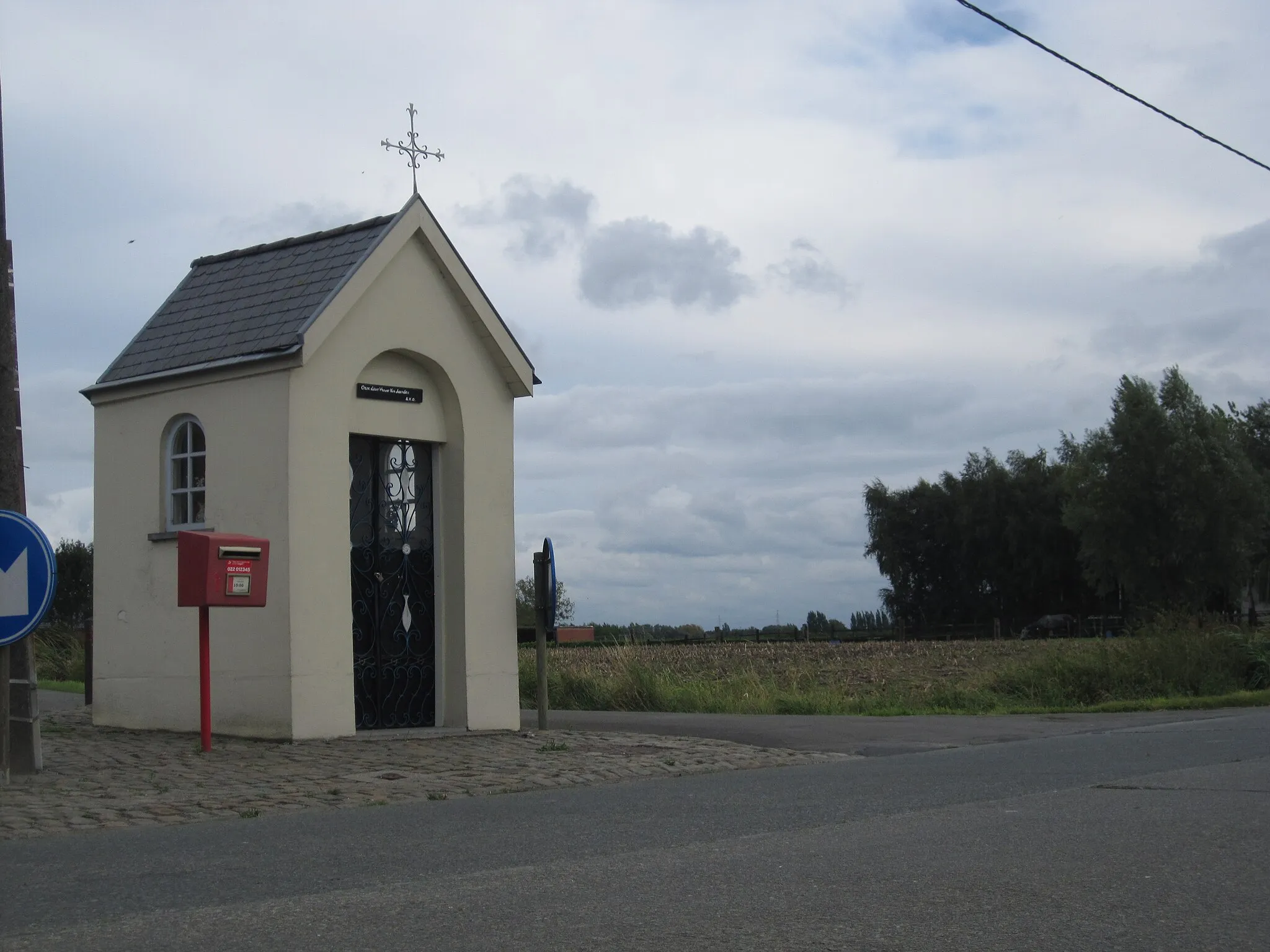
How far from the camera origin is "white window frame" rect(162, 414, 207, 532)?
48.0 ft

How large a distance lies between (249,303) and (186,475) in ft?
6.41

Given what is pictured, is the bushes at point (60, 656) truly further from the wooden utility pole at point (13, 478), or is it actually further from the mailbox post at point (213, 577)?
the wooden utility pole at point (13, 478)

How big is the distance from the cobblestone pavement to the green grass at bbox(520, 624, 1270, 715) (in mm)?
6765

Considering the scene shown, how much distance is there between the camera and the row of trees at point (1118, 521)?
62.0m

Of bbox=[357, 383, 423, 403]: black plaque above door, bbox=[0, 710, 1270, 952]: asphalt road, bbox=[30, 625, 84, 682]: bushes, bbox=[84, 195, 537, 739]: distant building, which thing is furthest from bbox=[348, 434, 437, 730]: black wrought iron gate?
→ bbox=[30, 625, 84, 682]: bushes

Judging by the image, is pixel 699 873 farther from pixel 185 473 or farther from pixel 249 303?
pixel 249 303

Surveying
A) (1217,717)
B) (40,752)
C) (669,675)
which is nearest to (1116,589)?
(669,675)

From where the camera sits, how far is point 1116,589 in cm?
7019

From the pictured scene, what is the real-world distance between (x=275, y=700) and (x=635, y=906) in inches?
337

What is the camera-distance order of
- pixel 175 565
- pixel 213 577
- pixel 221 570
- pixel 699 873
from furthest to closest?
pixel 175 565 → pixel 221 570 → pixel 213 577 → pixel 699 873

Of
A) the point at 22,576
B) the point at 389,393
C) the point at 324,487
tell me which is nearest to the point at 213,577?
the point at 324,487

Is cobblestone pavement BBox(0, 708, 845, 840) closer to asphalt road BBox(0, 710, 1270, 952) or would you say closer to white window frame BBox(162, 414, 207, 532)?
asphalt road BBox(0, 710, 1270, 952)

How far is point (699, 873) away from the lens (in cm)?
641

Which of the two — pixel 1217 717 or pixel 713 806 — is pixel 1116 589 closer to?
pixel 1217 717
